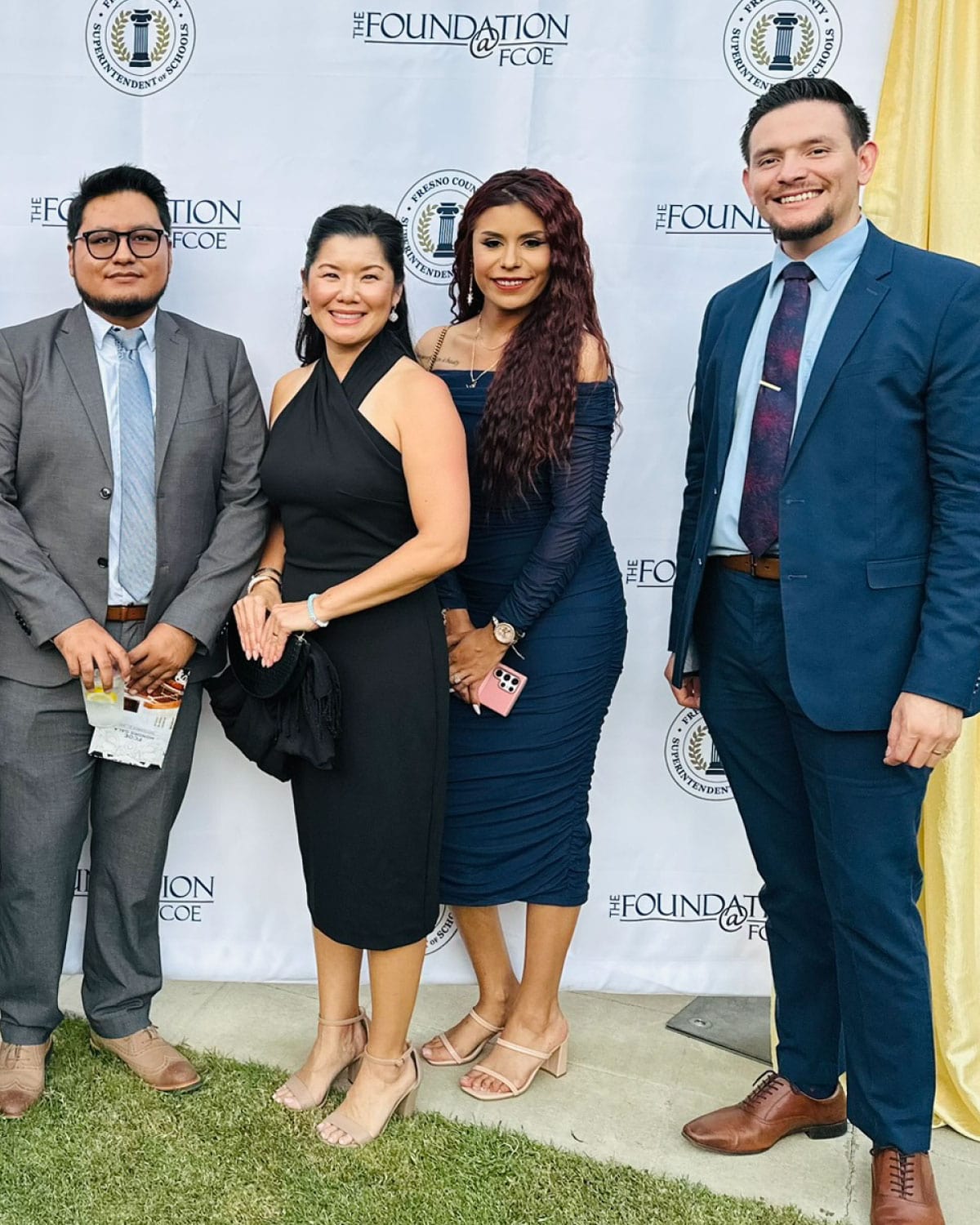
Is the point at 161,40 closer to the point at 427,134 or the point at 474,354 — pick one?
the point at 427,134

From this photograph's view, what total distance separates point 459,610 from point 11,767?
1.04 m

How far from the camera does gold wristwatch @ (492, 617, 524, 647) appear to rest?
8.56 ft

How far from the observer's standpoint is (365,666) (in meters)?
2.39

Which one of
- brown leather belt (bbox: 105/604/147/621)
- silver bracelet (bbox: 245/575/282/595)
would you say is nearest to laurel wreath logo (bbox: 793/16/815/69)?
silver bracelet (bbox: 245/575/282/595)

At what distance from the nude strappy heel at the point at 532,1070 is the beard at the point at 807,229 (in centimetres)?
185

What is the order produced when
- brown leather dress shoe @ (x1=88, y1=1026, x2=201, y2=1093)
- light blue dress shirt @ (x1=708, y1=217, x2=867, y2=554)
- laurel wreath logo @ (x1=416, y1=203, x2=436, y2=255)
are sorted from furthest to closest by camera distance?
laurel wreath logo @ (x1=416, y1=203, x2=436, y2=255)
brown leather dress shoe @ (x1=88, y1=1026, x2=201, y2=1093)
light blue dress shirt @ (x1=708, y1=217, x2=867, y2=554)

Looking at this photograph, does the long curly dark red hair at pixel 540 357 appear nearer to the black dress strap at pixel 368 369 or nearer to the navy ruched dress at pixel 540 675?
the navy ruched dress at pixel 540 675

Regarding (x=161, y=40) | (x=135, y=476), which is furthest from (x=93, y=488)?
(x=161, y=40)

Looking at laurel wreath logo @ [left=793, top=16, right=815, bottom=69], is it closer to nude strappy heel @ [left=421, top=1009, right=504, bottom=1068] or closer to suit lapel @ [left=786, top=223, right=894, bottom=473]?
suit lapel @ [left=786, top=223, right=894, bottom=473]

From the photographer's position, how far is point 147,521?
2.61 m

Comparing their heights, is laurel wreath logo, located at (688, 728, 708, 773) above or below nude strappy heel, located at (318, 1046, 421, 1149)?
above

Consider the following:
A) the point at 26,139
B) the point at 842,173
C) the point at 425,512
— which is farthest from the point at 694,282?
the point at 26,139

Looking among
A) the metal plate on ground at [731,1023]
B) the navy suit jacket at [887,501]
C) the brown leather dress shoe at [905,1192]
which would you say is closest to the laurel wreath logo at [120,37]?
the navy suit jacket at [887,501]

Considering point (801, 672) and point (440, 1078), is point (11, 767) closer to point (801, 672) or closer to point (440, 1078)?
point (440, 1078)
